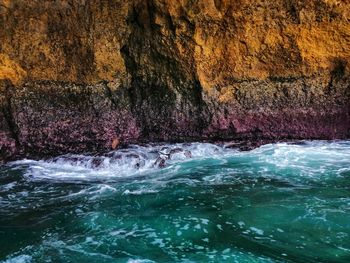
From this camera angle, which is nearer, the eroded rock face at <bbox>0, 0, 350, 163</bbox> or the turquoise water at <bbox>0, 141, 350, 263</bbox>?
the turquoise water at <bbox>0, 141, 350, 263</bbox>

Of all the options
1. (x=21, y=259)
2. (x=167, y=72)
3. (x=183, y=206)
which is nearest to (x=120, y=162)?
(x=167, y=72)

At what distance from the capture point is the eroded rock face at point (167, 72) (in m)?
8.37

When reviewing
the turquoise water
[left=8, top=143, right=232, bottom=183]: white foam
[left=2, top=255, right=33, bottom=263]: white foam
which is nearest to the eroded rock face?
[left=8, top=143, right=232, bottom=183]: white foam

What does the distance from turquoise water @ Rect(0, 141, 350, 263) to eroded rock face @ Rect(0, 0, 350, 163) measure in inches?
24.6

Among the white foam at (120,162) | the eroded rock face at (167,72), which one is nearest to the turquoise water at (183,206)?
the white foam at (120,162)

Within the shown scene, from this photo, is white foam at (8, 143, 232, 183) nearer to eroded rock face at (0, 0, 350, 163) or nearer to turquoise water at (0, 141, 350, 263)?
turquoise water at (0, 141, 350, 263)

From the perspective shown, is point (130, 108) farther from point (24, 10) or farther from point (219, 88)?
point (24, 10)

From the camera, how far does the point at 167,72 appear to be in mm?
8758

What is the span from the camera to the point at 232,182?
644 cm

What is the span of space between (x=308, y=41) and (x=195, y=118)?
8.15 ft

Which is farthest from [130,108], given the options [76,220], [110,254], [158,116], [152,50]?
[110,254]

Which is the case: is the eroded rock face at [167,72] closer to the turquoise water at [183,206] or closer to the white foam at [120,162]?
the white foam at [120,162]

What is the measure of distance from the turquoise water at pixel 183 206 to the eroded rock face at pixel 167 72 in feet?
2.05

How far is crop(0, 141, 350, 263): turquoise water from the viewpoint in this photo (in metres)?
4.50
